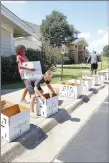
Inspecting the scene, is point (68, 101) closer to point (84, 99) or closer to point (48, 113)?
point (84, 99)

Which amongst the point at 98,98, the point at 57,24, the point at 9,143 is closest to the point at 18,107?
the point at 9,143

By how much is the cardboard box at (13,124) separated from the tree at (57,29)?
3350cm

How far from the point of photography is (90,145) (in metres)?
4.59

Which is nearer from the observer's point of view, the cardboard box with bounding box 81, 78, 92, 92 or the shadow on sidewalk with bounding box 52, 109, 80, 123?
the shadow on sidewalk with bounding box 52, 109, 80, 123

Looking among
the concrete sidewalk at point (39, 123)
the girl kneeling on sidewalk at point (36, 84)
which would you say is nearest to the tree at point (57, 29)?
the concrete sidewalk at point (39, 123)

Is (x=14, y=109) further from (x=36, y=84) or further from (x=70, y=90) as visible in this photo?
(x=70, y=90)

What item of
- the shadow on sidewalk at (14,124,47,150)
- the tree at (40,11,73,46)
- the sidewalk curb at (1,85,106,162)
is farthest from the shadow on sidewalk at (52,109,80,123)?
the tree at (40,11,73,46)

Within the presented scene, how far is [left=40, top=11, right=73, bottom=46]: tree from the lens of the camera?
37.9 metres

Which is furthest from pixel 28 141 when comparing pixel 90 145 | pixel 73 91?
pixel 73 91

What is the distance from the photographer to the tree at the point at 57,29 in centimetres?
3791

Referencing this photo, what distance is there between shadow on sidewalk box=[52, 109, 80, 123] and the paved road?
44 cm

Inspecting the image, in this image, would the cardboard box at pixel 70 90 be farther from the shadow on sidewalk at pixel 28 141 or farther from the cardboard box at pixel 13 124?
the cardboard box at pixel 13 124

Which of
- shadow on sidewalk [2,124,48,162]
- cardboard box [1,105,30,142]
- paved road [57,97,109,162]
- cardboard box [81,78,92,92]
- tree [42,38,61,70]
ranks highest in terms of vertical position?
tree [42,38,61,70]

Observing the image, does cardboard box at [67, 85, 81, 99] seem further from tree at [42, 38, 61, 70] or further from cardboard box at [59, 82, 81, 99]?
tree at [42, 38, 61, 70]
